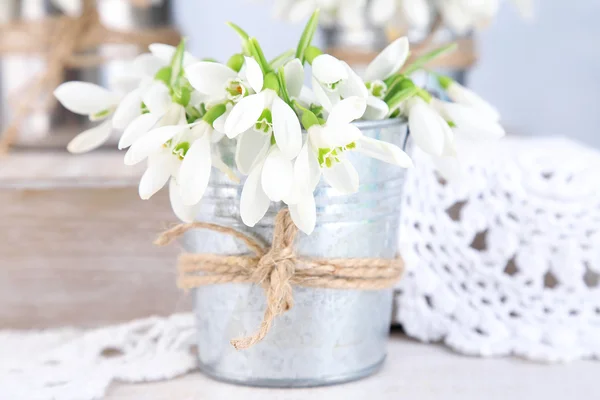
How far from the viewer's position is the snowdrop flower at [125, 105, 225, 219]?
399mm

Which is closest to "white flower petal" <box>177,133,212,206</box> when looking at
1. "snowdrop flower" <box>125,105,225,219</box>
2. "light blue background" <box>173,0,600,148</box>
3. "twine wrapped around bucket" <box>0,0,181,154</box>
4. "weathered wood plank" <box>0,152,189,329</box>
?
"snowdrop flower" <box>125,105,225,219</box>

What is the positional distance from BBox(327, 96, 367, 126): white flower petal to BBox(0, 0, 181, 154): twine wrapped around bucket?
387 millimetres

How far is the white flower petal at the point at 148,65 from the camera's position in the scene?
0.50 meters

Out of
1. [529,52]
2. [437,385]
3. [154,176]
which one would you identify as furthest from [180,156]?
[529,52]

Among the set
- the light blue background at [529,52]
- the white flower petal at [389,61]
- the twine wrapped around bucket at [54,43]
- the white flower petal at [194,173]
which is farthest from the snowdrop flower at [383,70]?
the light blue background at [529,52]

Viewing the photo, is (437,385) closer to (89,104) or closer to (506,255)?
(506,255)

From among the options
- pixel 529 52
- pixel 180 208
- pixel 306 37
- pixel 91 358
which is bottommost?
pixel 91 358

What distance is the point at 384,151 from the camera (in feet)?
1.31

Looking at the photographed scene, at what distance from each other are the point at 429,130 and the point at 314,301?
129 mm

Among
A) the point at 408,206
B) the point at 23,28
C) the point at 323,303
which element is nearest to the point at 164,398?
the point at 323,303

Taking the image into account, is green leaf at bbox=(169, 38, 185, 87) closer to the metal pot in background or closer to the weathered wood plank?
the weathered wood plank

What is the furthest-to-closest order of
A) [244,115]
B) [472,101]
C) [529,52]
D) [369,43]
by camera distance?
[529,52] → [369,43] → [472,101] → [244,115]

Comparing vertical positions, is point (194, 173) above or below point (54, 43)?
below

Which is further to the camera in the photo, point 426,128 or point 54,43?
point 54,43
